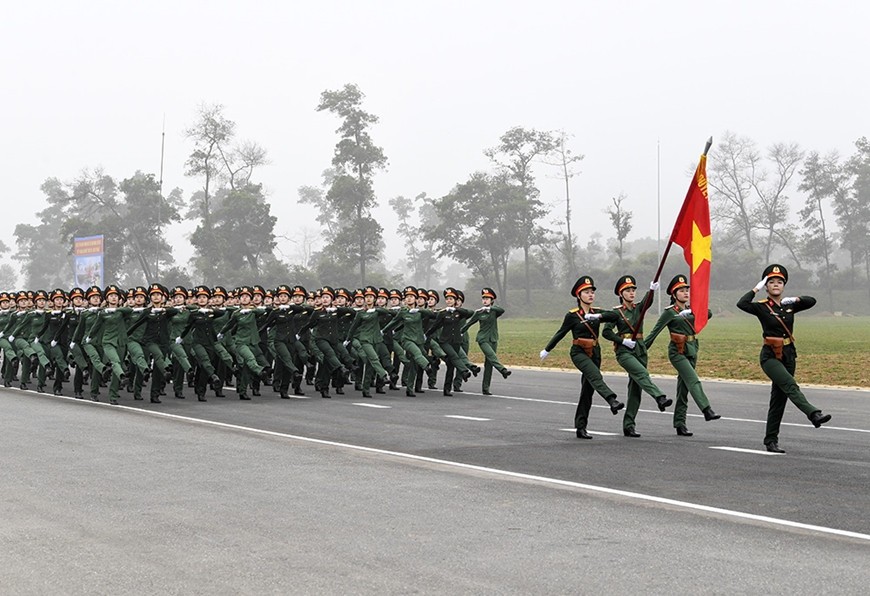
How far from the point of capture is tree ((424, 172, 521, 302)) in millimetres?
95375

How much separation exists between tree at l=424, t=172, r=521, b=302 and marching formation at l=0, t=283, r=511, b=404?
74673 mm

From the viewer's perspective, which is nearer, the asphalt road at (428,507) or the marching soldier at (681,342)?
the asphalt road at (428,507)

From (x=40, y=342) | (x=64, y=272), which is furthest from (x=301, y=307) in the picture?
(x=64, y=272)

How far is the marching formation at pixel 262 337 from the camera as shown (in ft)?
60.3

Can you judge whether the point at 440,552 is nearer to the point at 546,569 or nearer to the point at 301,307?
the point at 546,569

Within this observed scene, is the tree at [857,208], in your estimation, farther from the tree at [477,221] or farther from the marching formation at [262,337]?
the marching formation at [262,337]

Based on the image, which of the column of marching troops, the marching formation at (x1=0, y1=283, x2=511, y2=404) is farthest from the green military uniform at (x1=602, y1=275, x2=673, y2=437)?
the marching formation at (x1=0, y1=283, x2=511, y2=404)

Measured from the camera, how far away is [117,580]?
242 inches

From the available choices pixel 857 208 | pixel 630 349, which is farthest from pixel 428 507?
pixel 857 208

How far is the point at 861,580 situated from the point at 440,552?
235 cm

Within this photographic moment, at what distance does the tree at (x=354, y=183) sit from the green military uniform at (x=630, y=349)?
253 ft

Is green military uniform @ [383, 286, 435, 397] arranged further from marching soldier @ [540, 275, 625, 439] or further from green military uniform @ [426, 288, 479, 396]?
marching soldier @ [540, 275, 625, 439]

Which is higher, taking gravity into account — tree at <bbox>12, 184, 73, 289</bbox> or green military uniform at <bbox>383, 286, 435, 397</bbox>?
tree at <bbox>12, 184, 73, 289</bbox>

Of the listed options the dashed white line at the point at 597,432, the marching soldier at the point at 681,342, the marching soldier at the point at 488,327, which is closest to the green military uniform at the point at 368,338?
the marching soldier at the point at 488,327
